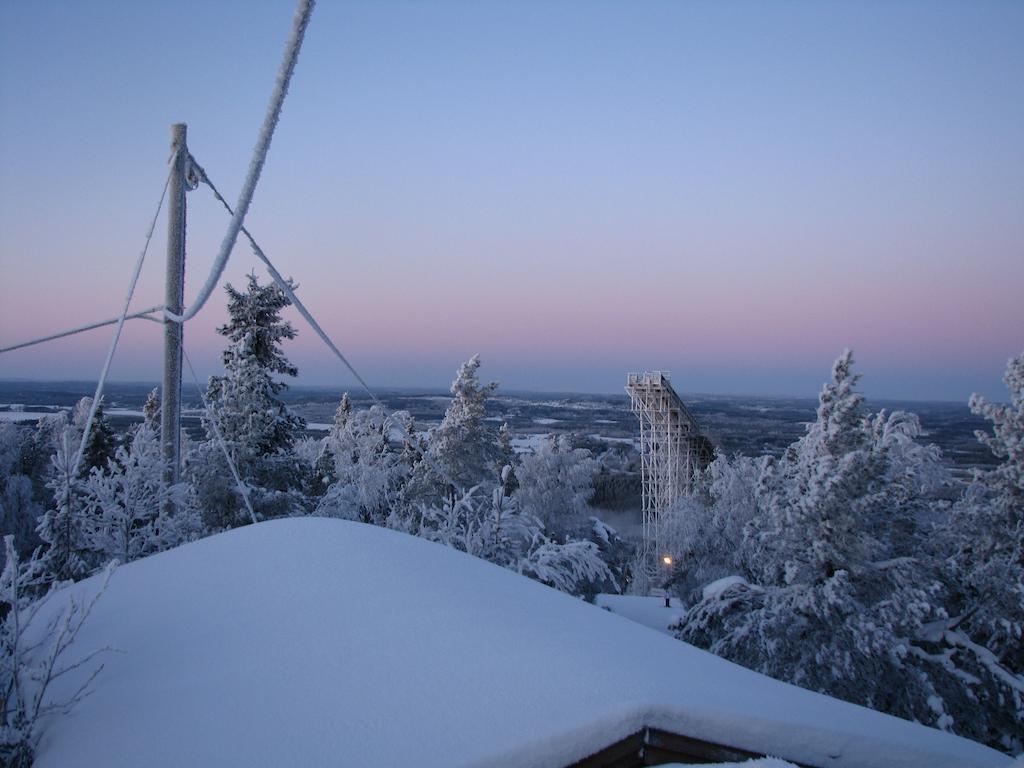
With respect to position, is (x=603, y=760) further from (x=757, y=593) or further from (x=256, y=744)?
(x=757, y=593)

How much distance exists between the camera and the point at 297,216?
11812 mm

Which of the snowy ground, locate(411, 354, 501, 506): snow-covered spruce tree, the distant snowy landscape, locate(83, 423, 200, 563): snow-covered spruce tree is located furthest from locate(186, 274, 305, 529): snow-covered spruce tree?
the snowy ground

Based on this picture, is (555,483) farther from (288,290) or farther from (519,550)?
(288,290)

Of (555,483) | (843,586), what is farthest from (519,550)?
(555,483)

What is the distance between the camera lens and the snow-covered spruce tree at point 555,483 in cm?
3566

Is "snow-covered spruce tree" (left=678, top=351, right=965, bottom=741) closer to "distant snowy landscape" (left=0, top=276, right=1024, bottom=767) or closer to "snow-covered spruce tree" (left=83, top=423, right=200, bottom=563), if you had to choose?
"distant snowy landscape" (left=0, top=276, right=1024, bottom=767)

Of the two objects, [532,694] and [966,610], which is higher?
[532,694]

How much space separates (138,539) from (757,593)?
40.0ft

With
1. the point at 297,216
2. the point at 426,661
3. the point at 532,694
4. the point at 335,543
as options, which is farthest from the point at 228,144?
the point at 532,694

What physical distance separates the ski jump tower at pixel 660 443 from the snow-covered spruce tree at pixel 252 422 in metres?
17.1

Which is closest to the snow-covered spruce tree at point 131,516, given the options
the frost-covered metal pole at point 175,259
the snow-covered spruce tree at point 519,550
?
the frost-covered metal pole at point 175,259

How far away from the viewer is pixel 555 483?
36.6m

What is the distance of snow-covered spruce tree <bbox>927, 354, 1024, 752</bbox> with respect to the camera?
12.5 m

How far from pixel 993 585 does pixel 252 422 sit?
1667 centimetres
